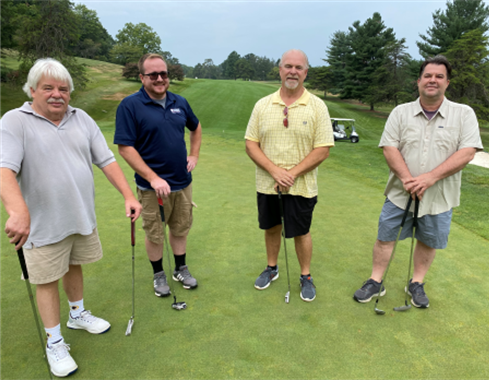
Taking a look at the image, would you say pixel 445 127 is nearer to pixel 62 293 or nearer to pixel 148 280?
pixel 148 280

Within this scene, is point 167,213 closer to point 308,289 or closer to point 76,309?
point 76,309

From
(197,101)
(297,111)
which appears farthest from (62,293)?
(197,101)

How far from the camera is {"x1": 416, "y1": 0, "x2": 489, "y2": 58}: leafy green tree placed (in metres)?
24.4

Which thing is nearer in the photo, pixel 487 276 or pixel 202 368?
pixel 202 368

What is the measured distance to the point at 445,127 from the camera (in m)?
2.23

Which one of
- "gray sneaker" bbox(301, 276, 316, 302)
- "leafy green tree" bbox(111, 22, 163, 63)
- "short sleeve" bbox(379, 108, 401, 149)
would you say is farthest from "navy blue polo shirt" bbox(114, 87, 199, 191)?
"leafy green tree" bbox(111, 22, 163, 63)

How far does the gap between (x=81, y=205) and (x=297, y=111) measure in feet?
5.03

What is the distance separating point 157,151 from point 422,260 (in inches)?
87.9

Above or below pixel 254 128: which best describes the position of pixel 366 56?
above

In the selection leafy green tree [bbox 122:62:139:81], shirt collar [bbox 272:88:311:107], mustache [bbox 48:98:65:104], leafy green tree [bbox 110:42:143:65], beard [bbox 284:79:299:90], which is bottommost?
shirt collar [bbox 272:88:311:107]

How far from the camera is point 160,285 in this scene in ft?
8.50

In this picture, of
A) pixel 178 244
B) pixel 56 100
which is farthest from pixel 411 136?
pixel 56 100

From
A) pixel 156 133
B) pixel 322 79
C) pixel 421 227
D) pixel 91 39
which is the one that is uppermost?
pixel 91 39

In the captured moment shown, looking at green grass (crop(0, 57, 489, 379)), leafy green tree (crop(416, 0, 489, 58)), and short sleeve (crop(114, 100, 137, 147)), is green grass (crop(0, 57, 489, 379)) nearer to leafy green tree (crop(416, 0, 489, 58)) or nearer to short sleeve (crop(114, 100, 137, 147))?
short sleeve (crop(114, 100, 137, 147))
